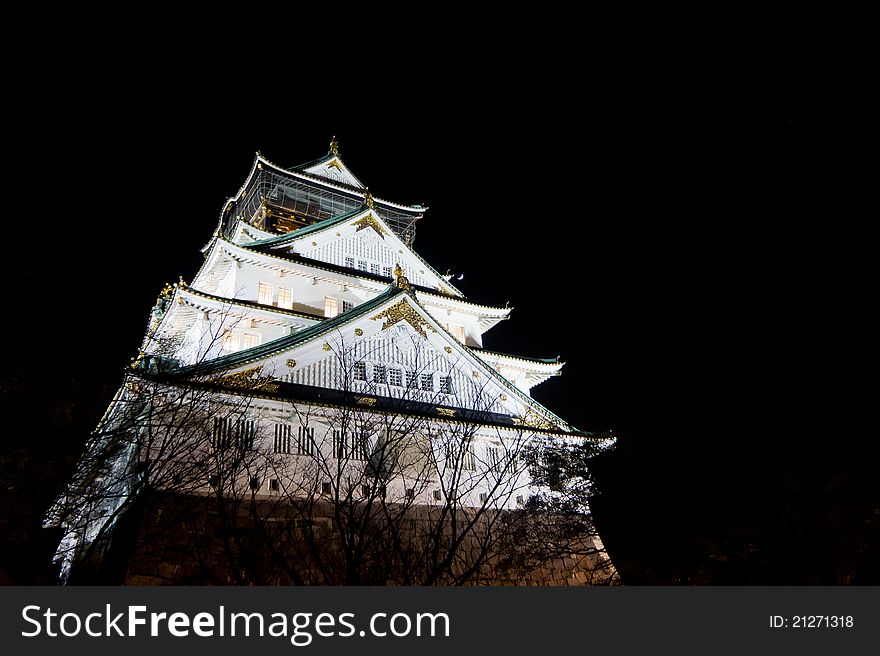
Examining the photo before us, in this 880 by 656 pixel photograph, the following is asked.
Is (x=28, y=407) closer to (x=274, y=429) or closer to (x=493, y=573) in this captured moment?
(x=274, y=429)

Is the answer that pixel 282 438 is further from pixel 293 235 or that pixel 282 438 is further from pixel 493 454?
pixel 293 235

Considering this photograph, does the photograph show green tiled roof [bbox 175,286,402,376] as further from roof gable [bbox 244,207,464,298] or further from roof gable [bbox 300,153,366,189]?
roof gable [bbox 300,153,366,189]

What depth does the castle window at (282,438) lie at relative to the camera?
14.7 meters

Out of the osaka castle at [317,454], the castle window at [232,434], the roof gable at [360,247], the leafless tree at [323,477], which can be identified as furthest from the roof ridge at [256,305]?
the castle window at [232,434]

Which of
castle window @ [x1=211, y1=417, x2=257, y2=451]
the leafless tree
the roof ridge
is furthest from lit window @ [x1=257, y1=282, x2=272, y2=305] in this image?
castle window @ [x1=211, y1=417, x2=257, y2=451]

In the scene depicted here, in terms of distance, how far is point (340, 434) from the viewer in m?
15.2

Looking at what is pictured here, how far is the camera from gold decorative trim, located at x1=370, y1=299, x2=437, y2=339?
18.6 meters

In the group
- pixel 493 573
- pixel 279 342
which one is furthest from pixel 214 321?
pixel 493 573

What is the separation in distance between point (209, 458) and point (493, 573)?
8.06 metres

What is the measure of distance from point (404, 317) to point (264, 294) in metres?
8.10

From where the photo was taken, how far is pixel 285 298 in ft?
78.3

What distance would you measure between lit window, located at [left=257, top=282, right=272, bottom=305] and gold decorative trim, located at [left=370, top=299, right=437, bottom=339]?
24.2 ft

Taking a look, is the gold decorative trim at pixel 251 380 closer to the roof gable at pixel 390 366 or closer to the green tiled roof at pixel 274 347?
the roof gable at pixel 390 366

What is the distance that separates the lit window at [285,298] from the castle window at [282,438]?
9649 millimetres
